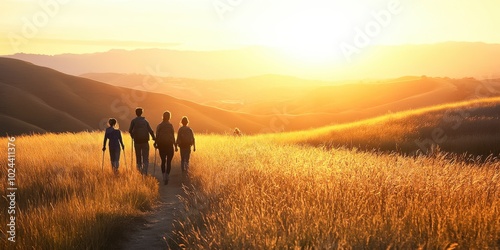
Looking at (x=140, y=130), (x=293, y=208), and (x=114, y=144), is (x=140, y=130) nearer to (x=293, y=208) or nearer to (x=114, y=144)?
(x=114, y=144)

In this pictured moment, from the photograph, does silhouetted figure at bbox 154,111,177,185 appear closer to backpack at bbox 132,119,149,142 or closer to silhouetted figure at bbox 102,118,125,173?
backpack at bbox 132,119,149,142

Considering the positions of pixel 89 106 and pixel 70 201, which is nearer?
pixel 70 201

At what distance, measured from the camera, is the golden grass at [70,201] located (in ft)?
21.0

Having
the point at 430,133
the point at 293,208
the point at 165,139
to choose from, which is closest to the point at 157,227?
the point at 293,208

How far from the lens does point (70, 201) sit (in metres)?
7.82

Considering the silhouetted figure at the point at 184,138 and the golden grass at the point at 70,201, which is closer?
the golden grass at the point at 70,201

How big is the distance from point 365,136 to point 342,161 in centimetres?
1263

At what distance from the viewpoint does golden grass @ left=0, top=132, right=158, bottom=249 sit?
21.0 feet

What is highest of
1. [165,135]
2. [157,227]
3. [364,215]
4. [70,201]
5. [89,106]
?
[89,106]

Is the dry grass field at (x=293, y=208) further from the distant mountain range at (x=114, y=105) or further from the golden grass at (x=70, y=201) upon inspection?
the distant mountain range at (x=114, y=105)

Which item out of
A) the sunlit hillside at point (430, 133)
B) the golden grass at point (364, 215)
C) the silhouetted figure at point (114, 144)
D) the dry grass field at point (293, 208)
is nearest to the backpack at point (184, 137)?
the silhouetted figure at point (114, 144)

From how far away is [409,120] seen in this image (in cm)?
2369

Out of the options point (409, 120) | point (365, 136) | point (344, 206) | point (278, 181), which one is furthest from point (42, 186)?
point (409, 120)

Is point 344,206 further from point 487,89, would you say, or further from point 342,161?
point 487,89
